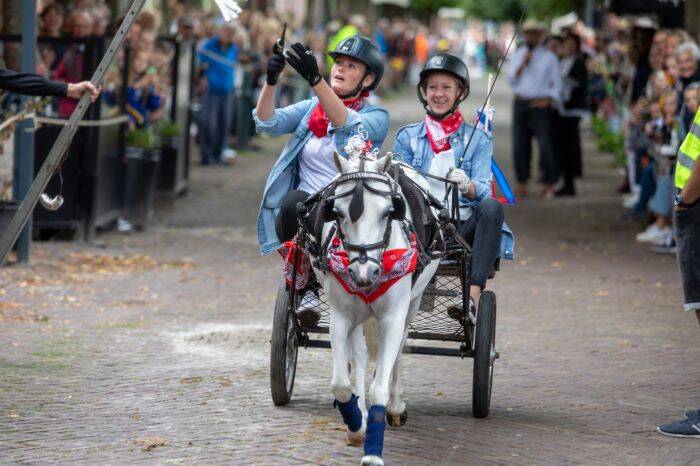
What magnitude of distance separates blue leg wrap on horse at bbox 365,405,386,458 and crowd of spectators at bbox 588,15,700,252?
535 centimetres

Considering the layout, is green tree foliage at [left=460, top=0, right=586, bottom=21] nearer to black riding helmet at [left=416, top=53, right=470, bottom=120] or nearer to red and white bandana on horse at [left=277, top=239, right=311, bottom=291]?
black riding helmet at [left=416, top=53, right=470, bottom=120]

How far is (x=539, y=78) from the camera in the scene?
61.0ft

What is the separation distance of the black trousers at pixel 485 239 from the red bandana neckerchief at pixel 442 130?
398 millimetres

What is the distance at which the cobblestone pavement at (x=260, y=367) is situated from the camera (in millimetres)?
6652

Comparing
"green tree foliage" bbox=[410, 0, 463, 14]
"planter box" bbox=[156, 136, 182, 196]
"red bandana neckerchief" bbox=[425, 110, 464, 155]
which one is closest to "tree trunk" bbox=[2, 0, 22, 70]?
"planter box" bbox=[156, 136, 182, 196]

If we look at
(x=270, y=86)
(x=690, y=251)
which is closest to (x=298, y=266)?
(x=270, y=86)

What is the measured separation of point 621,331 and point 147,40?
314 inches

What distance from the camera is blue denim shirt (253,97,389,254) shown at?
7172 mm

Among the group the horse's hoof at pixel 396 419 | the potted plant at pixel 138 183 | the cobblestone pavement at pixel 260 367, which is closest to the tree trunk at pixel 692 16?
the cobblestone pavement at pixel 260 367

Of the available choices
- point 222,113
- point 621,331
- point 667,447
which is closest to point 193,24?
point 222,113

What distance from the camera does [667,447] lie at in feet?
22.2

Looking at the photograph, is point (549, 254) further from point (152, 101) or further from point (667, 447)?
point (667, 447)

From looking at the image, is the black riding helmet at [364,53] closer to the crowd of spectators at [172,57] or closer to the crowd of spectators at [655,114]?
the crowd of spectators at [172,57]

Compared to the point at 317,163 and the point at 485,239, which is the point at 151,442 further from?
the point at 485,239
